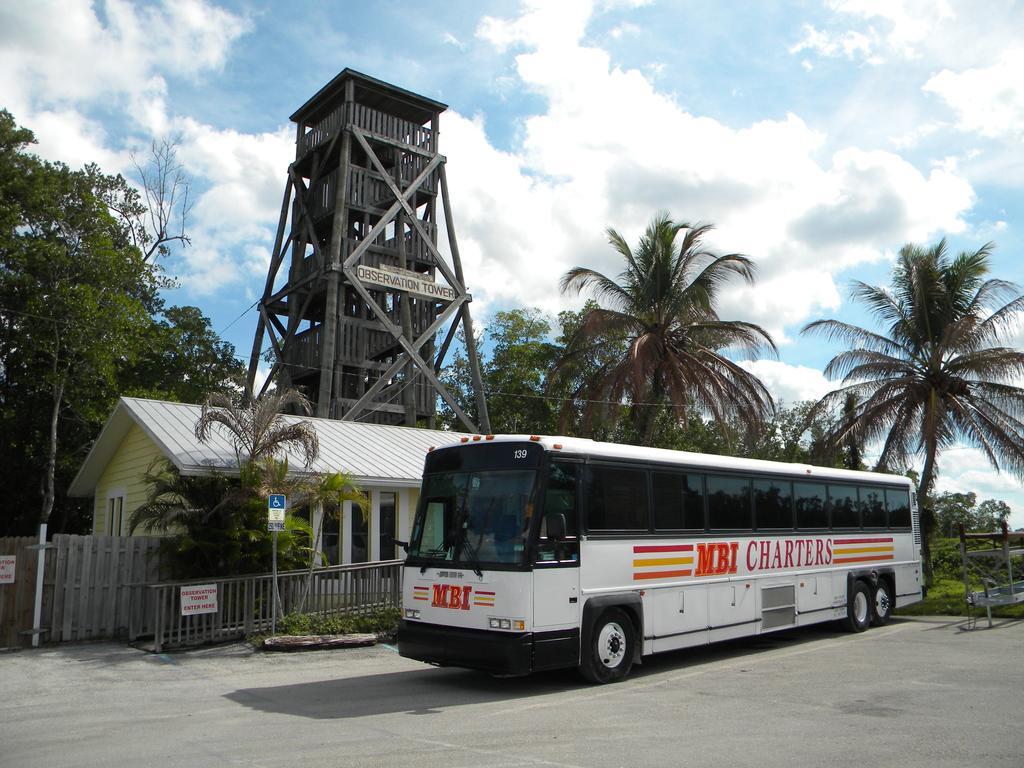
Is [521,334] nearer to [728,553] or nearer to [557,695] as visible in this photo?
[728,553]

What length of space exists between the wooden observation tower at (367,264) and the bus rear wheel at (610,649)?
51.0 feet

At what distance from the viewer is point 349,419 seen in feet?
79.2

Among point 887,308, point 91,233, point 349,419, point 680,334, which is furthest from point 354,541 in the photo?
point 91,233

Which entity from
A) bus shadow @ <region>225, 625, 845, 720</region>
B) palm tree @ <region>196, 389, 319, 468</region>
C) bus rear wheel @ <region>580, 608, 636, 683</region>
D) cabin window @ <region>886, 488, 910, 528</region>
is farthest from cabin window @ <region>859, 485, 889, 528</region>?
palm tree @ <region>196, 389, 319, 468</region>

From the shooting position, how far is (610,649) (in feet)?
33.1

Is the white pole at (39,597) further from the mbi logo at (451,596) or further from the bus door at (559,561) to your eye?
the bus door at (559,561)

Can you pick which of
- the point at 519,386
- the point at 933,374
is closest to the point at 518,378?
the point at 519,386

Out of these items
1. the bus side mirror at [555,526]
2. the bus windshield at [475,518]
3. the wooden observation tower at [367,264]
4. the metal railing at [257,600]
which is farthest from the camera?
the wooden observation tower at [367,264]

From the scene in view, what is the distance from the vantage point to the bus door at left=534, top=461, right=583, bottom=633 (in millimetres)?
9172

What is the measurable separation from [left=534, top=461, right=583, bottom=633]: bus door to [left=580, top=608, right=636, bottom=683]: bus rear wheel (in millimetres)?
493

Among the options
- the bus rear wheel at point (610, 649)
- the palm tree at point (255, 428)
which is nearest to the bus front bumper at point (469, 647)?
the bus rear wheel at point (610, 649)

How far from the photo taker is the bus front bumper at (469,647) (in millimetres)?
8914

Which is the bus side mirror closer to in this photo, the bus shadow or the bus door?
the bus door

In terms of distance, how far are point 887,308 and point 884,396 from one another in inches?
106
